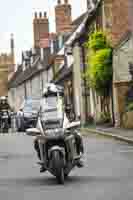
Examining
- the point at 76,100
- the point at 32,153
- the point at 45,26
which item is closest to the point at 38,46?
the point at 45,26

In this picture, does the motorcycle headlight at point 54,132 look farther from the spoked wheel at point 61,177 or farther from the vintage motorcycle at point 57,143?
the spoked wheel at point 61,177

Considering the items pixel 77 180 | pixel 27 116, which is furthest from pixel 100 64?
pixel 77 180

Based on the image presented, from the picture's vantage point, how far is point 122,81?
38688 mm

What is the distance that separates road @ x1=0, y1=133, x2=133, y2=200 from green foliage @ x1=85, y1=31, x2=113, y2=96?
20149mm

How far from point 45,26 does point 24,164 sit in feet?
221

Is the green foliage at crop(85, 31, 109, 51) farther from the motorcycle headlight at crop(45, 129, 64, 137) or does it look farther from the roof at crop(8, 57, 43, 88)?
the roof at crop(8, 57, 43, 88)

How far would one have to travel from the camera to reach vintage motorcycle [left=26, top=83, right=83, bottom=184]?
13492 millimetres

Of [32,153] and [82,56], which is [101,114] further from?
[32,153]

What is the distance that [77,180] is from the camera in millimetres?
14078

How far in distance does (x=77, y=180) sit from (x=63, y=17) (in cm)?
6023

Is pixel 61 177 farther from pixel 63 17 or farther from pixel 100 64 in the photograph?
pixel 63 17

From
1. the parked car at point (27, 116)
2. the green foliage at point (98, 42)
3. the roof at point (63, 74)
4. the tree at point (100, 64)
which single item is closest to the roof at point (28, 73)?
the roof at point (63, 74)

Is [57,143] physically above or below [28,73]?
below

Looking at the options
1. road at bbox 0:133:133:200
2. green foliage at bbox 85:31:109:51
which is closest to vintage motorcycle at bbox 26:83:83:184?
road at bbox 0:133:133:200
